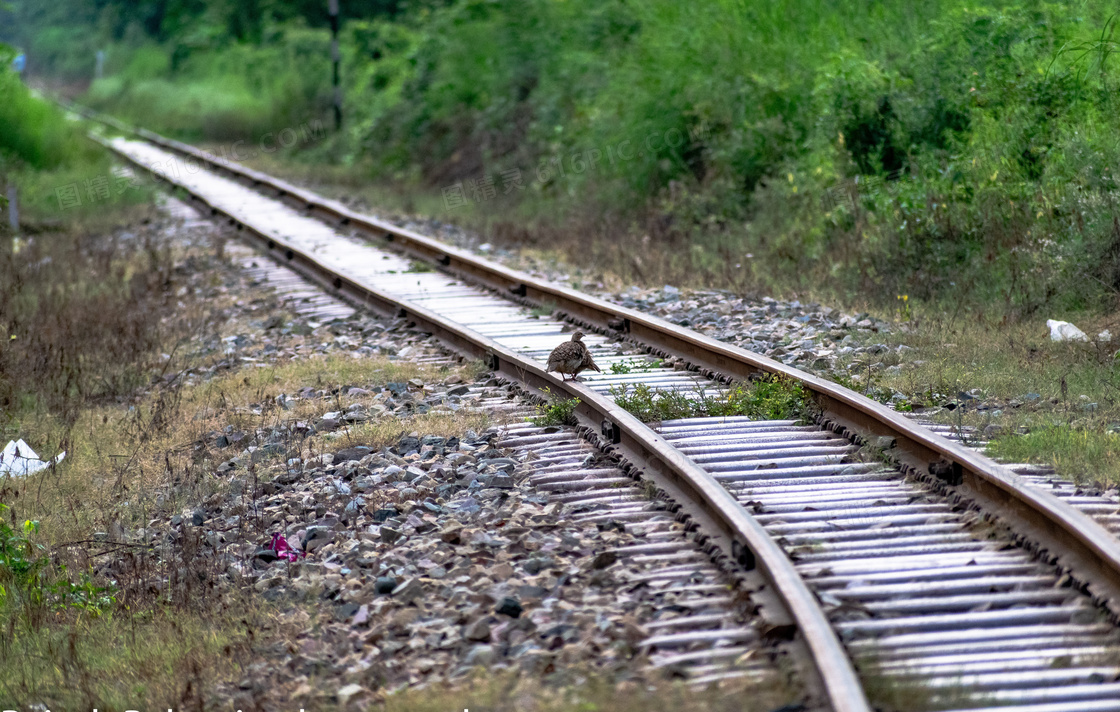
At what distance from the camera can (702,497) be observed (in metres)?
5.27

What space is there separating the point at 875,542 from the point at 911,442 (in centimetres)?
114

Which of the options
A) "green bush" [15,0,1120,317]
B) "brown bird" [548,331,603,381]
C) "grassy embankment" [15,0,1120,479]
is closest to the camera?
"brown bird" [548,331,603,381]

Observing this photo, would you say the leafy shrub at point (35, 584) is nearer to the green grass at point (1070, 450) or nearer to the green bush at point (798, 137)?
the green grass at point (1070, 450)

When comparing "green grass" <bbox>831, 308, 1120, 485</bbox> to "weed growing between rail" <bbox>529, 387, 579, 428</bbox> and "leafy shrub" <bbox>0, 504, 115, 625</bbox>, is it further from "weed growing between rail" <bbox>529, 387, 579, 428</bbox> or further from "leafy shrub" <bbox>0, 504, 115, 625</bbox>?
"leafy shrub" <bbox>0, 504, 115, 625</bbox>

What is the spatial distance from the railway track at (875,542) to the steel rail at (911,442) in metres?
0.01

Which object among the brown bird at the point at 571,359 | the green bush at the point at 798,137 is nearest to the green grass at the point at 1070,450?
the brown bird at the point at 571,359


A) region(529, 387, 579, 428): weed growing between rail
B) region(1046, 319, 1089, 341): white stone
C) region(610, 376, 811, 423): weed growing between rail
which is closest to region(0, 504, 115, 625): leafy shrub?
region(529, 387, 579, 428): weed growing between rail

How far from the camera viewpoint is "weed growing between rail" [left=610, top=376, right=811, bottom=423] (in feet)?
22.5

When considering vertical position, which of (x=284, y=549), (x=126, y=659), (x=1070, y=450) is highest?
(x=1070, y=450)

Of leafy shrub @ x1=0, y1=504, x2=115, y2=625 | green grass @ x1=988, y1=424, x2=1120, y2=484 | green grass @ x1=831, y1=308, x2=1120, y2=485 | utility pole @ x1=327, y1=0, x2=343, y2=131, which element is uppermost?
utility pole @ x1=327, y1=0, x2=343, y2=131

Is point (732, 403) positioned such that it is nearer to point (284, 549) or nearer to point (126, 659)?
point (284, 549)

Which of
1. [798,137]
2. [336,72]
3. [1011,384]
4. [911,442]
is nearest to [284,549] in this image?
[911,442]

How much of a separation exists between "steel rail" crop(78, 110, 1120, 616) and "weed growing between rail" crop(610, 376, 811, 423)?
0.12 m

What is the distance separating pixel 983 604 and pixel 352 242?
Result: 1277 cm
